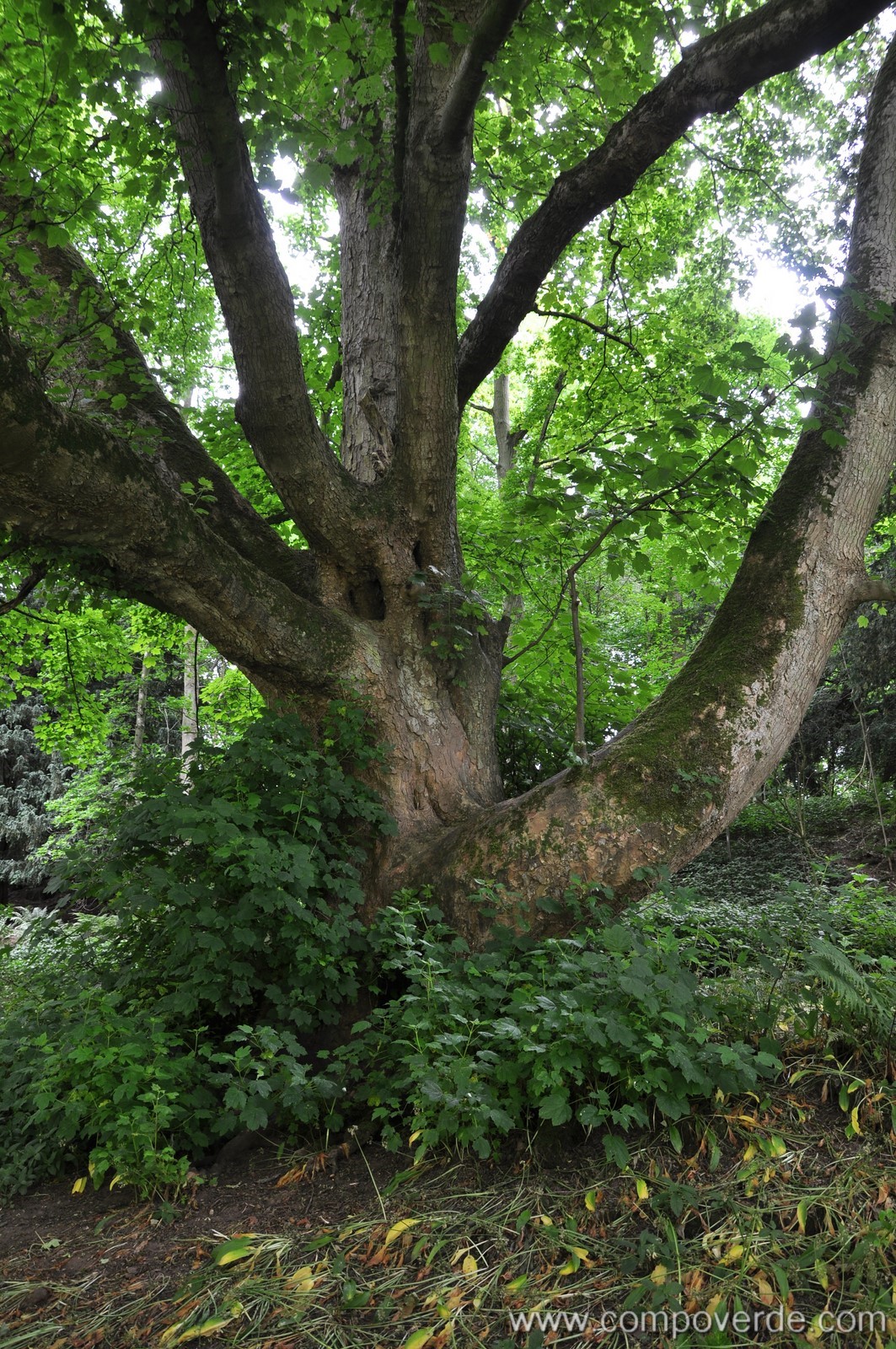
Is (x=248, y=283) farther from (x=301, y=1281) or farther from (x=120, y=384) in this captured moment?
(x=301, y=1281)

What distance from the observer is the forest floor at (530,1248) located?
6.04 feet

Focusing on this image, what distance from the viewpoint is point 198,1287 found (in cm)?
214

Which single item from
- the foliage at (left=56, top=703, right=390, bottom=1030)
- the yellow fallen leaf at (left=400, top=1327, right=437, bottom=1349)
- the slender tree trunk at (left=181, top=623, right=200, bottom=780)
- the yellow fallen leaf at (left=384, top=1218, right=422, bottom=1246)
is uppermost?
the slender tree trunk at (left=181, top=623, right=200, bottom=780)

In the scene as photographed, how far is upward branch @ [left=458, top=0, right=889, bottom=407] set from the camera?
324cm

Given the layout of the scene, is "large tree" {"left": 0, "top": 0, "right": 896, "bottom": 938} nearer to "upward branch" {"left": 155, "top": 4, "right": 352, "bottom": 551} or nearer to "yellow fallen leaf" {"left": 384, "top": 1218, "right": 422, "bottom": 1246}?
"upward branch" {"left": 155, "top": 4, "right": 352, "bottom": 551}

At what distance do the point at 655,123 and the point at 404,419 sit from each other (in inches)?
75.0

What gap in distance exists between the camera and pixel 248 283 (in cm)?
390

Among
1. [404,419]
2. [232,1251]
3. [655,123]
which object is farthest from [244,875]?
[655,123]

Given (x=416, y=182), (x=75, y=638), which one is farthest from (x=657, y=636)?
(x=416, y=182)

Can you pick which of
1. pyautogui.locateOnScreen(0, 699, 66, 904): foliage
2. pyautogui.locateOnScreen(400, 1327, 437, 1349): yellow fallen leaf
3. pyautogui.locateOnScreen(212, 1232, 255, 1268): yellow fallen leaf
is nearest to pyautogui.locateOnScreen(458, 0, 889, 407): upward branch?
pyautogui.locateOnScreen(212, 1232, 255, 1268): yellow fallen leaf

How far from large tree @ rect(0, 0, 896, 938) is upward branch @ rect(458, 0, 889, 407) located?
0.5 inches

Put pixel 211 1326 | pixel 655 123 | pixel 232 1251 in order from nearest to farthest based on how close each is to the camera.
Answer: pixel 211 1326 → pixel 232 1251 → pixel 655 123

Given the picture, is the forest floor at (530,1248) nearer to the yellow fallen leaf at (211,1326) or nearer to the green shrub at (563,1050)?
the yellow fallen leaf at (211,1326)

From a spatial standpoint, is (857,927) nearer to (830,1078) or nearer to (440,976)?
(830,1078)
